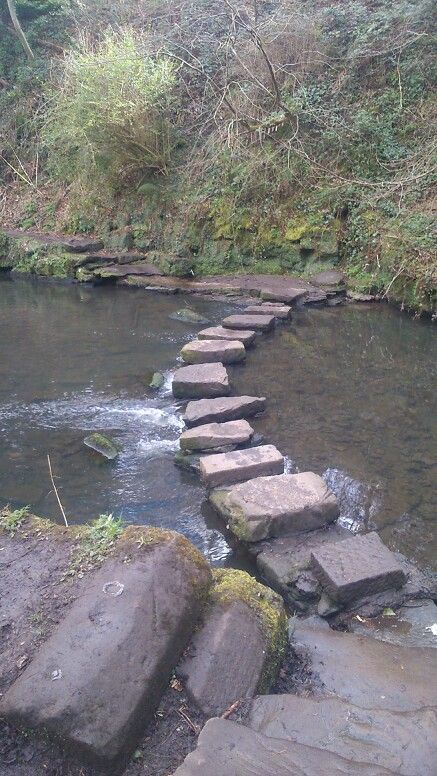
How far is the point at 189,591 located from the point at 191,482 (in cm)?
215

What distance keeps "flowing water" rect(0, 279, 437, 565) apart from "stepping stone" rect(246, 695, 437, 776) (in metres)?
1.53

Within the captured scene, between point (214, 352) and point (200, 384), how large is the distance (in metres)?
0.89

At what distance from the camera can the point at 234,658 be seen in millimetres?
2102

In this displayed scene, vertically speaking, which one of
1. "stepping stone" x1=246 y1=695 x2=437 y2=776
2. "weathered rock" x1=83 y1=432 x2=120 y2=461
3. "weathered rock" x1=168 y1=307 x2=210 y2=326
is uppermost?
"stepping stone" x1=246 y1=695 x2=437 y2=776

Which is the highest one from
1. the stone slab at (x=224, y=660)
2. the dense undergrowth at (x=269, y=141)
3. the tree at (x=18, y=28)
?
the tree at (x=18, y=28)

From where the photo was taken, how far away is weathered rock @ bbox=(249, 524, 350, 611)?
3.11 m

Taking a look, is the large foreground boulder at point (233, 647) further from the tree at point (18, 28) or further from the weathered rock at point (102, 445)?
the tree at point (18, 28)

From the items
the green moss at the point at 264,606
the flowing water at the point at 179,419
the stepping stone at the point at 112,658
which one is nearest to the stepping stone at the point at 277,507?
the flowing water at the point at 179,419

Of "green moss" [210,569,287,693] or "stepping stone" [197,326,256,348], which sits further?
"stepping stone" [197,326,256,348]

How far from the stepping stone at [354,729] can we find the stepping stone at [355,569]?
0.91 meters

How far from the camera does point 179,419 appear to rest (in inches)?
210

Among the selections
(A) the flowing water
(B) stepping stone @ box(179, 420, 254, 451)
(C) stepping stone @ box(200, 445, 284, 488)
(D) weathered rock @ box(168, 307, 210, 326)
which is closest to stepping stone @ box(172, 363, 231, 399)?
Answer: (A) the flowing water

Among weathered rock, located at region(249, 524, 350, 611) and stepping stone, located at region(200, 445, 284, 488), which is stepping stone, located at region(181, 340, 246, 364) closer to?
stepping stone, located at region(200, 445, 284, 488)

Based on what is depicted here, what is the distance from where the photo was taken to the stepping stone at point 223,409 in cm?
505
